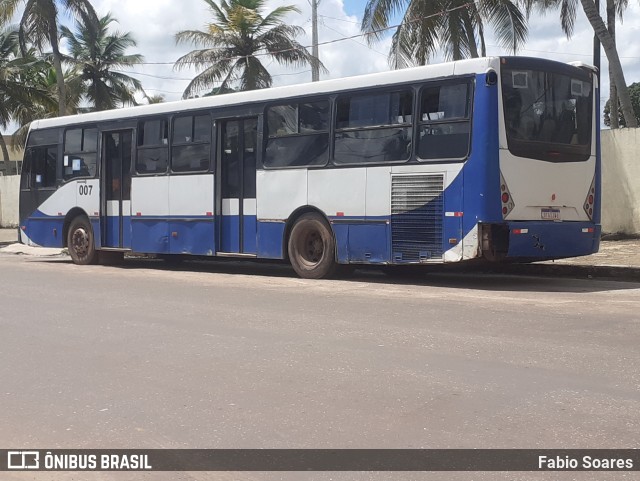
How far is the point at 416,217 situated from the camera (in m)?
12.0

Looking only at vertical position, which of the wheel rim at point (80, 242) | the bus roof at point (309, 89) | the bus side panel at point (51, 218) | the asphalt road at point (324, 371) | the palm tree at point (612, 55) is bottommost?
the asphalt road at point (324, 371)

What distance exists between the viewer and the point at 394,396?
5.79 metres

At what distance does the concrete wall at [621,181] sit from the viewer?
17422 mm

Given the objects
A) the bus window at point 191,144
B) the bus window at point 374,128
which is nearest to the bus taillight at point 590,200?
the bus window at point 374,128

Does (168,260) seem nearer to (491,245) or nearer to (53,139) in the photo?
(53,139)

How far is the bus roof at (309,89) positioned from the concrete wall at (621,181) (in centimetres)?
Result: 721

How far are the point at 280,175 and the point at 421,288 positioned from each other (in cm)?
324

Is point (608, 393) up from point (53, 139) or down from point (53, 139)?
down

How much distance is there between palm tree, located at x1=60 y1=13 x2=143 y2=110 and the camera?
3969 cm

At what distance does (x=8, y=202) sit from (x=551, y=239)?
27.3 meters

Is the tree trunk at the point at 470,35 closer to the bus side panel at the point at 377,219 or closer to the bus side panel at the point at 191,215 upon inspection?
the bus side panel at the point at 191,215

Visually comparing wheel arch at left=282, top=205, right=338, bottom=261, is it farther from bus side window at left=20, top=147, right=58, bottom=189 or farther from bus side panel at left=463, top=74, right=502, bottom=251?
bus side window at left=20, top=147, right=58, bottom=189

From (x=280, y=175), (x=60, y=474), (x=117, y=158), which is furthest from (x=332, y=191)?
(x=60, y=474)

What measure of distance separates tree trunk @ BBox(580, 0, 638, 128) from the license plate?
28.4 ft
